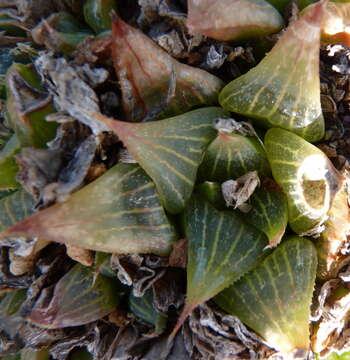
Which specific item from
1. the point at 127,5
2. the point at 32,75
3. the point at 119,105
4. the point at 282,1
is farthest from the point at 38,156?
the point at 282,1

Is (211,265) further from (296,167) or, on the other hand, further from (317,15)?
(317,15)

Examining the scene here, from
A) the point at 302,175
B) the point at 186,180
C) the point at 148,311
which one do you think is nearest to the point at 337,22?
the point at 302,175

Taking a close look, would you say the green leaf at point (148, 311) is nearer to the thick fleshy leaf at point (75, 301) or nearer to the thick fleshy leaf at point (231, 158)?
the thick fleshy leaf at point (75, 301)

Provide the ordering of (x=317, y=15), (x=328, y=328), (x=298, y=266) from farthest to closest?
(x=328, y=328), (x=298, y=266), (x=317, y=15)

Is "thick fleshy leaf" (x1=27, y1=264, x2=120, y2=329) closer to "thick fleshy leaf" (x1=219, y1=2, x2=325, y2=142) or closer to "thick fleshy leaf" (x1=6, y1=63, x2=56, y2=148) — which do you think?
"thick fleshy leaf" (x1=6, y1=63, x2=56, y2=148)

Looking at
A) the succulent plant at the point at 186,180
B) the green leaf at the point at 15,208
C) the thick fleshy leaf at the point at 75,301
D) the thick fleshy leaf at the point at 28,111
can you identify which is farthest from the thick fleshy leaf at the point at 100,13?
the thick fleshy leaf at the point at 75,301
